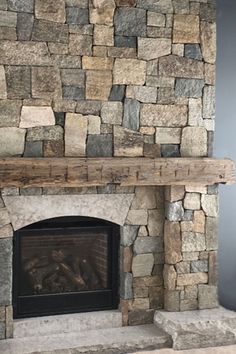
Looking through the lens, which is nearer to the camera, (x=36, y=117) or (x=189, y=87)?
(x=36, y=117)

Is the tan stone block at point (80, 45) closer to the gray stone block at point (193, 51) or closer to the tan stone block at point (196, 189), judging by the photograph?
the gray stone block at point (193, 51)

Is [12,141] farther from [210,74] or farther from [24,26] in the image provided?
[210,74]

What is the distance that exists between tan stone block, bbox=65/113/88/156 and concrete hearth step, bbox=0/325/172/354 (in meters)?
1.27

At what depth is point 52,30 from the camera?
3.41 metres

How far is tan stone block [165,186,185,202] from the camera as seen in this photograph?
12.2ft

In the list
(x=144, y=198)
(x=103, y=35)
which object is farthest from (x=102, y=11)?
(x=144, y=198)

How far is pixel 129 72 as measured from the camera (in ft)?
11.8

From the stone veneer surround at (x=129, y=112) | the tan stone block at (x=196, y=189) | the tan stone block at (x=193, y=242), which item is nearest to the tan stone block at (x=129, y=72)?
the stone veneer surround at (x=129, y=112)

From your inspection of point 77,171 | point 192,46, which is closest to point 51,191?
point 77,171

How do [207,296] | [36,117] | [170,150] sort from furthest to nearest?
[207,296] < [170,150] < [36,117]

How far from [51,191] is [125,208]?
554 millimetres

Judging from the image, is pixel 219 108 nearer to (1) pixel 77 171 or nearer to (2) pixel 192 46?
(2) pixel 192 46

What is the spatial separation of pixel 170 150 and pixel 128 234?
2.25ft

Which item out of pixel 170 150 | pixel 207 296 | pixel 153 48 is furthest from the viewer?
pixel 207 296
